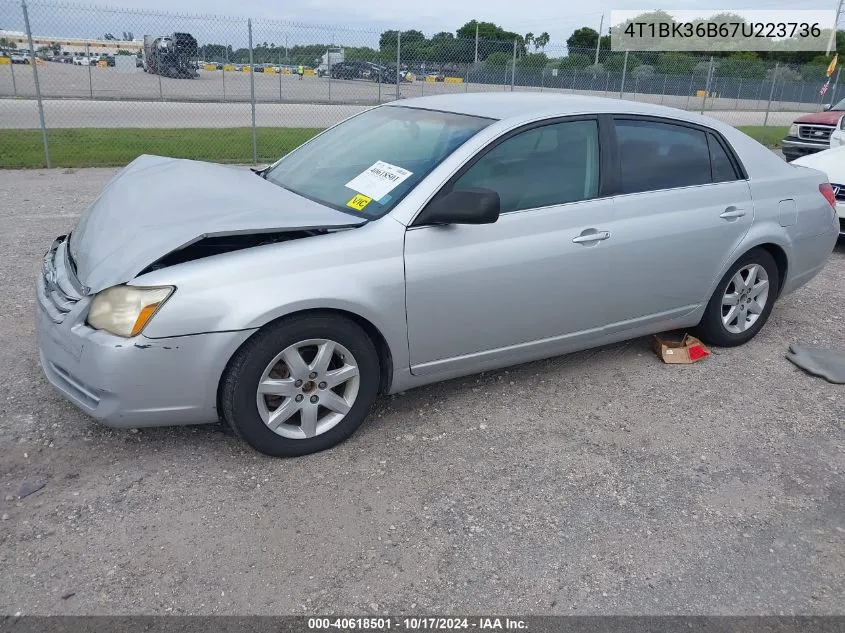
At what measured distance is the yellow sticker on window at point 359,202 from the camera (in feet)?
11.6

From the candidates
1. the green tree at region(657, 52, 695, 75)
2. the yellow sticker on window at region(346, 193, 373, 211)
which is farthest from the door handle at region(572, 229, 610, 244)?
the green tree at region(657, 52, 695, 75)

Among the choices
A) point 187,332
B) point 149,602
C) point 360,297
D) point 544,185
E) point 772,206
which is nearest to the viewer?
point 149,602

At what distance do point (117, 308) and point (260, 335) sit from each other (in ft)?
1.90

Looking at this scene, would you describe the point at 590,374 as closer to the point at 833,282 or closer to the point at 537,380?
the point at 537,380

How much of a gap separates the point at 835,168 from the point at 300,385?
6627 millimetres

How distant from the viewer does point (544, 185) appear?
12.5 feet

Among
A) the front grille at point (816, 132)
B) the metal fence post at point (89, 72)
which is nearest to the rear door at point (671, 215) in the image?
the front grille at point (816, 132)

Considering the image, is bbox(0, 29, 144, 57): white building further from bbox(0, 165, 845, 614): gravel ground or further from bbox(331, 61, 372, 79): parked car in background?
bbox(0, 165, 845, 614): gravel ground

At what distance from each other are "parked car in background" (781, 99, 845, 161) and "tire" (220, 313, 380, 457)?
1345cm

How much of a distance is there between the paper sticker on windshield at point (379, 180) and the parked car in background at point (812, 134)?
1285 centimetres

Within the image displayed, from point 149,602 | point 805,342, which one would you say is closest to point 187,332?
point 149,602

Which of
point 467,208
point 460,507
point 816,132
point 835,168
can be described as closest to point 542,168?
point 467,208

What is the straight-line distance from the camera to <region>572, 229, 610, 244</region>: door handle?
380 cm

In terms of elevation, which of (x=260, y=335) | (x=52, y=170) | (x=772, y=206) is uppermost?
(x=772, y=206)
